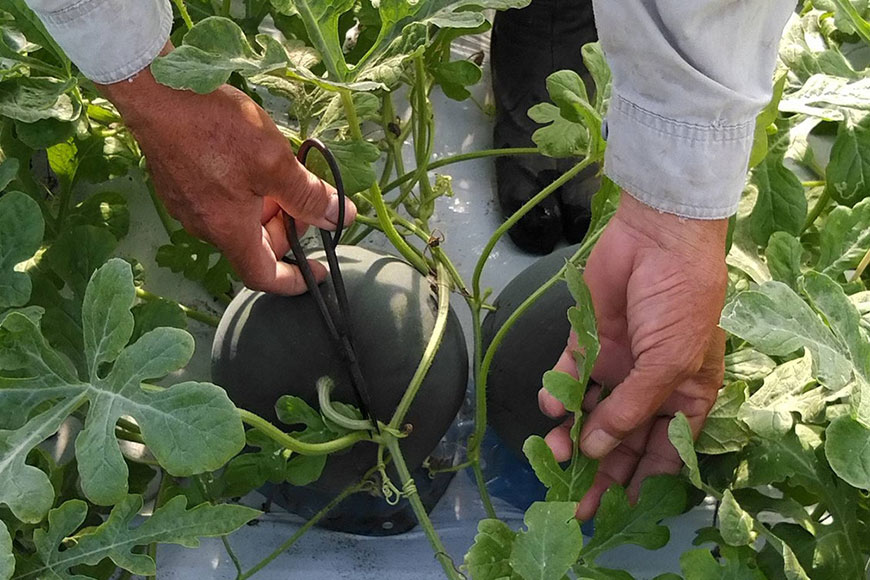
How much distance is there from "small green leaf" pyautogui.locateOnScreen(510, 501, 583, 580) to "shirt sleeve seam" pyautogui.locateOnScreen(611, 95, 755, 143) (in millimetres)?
409

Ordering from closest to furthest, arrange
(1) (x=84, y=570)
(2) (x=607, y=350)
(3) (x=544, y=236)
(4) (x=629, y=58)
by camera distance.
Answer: (4) (x=629, y=58)
(2) (x=607, y=350)
(1) (x=84, y=570)
(3) (x=544, y=236)

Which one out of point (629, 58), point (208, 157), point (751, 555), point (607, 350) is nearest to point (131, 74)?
point (208, 157)

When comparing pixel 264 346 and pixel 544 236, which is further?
pixel 544 236

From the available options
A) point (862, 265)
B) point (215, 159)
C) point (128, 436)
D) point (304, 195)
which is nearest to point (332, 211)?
point (304, 195)

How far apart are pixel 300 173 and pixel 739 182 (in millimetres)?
540

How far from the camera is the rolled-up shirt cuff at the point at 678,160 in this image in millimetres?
958

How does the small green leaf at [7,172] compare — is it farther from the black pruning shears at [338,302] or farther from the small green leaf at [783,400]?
the small green leaf at [783,400]

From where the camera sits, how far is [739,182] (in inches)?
39.8

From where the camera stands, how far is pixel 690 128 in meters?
0.95

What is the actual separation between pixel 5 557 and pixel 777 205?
1.05 metres

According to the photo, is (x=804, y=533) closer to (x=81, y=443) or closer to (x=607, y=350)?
(x=607, y=350)

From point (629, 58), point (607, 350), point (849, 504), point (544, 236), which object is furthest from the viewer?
point (544, 236)

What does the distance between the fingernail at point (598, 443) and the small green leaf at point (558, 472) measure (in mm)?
16

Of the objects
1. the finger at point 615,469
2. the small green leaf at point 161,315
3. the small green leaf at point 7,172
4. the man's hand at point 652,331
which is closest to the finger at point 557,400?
the man's hand at point 652,331
